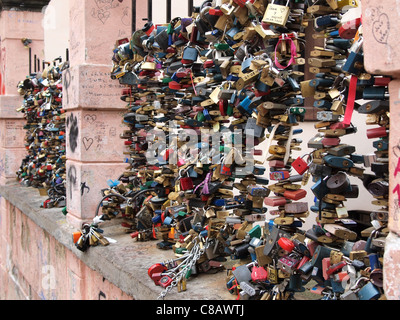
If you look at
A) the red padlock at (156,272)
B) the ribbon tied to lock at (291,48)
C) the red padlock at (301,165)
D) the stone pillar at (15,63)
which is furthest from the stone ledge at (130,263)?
the stone pillar at (15,63)

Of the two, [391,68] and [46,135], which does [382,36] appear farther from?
[46,135]

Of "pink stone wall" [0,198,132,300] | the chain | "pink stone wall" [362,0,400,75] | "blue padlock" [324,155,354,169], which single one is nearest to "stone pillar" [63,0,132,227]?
"pink stone wall" [0,198,132,300]

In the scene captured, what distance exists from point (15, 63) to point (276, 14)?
27.9 ft

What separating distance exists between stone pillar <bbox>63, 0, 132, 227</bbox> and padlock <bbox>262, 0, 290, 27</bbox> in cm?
261

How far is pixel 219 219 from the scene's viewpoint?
2.88m

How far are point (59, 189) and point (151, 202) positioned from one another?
10.2 ft

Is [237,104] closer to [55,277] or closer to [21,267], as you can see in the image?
[55,277]

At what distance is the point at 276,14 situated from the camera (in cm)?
224

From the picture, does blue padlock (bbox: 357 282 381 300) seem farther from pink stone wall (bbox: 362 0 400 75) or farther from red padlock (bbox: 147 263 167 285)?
red padlock (bbox: 147 263 167 285)

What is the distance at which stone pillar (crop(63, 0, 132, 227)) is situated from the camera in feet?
15.0

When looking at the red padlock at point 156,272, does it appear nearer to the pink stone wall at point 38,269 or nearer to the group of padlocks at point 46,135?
the pink stone wall at point 38,269

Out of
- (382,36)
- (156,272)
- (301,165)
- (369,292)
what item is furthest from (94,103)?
(382,36)

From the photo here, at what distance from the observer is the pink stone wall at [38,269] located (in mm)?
4086

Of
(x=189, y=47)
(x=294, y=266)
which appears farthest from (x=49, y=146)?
(x=294, y=266)
